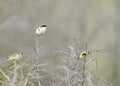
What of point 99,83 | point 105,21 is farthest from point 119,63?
point 99,83

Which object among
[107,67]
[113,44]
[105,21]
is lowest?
[107,67]

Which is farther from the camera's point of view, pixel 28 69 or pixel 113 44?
pixel 113 44

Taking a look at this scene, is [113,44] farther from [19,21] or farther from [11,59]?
[11,59]

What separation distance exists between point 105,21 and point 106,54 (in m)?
0.39

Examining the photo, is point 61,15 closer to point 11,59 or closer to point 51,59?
point 51,59

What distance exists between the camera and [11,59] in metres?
2.87

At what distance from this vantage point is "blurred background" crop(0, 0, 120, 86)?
13.0ft

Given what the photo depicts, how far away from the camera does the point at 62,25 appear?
4.28m

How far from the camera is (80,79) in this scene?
2832 millimetres

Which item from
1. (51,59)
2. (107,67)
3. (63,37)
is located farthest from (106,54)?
(51,59)

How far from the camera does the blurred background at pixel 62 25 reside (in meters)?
3.96

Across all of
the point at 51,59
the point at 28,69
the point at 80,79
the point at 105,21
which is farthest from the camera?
the point at 105,21

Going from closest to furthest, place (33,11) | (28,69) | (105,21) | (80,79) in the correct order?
(80,79) → (28,69) → (33,11) → (105,21)

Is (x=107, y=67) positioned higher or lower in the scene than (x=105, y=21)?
lower
